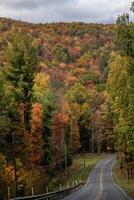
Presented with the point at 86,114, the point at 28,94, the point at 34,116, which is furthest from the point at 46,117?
the point at 86,114

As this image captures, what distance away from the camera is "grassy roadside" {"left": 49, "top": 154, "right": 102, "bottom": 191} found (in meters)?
93.9

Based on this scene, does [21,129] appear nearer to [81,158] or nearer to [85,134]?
[81,158]

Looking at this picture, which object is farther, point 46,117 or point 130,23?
point 46,117

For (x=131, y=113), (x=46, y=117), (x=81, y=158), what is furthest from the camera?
(x=81, y=158)

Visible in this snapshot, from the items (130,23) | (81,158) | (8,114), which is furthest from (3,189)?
(81,158)

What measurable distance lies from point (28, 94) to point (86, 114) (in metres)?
96.4

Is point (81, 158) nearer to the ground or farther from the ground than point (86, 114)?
nearer to the ground

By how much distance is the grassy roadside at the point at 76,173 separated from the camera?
9394 cm

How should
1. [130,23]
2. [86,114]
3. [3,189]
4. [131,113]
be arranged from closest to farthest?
[130,23] → [131,113] → [3,189] → [86,114]

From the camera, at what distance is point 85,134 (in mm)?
166375

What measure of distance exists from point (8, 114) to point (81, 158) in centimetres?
9011

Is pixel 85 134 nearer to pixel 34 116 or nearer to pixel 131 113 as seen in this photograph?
pixel 34 116

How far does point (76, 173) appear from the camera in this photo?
383 feet

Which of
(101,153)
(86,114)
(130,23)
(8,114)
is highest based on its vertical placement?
(130,23)
